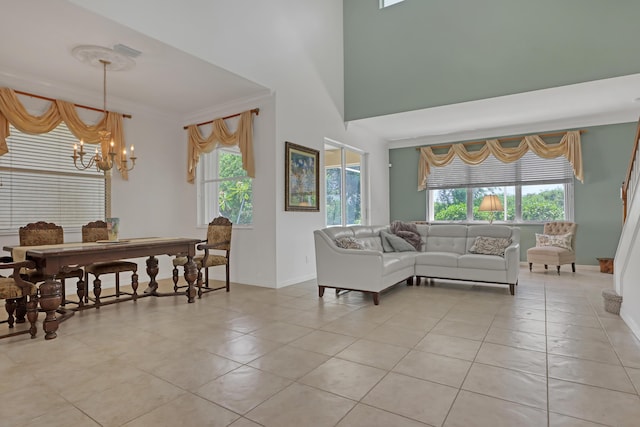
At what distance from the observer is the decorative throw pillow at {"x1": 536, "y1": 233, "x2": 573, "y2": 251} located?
6176mm

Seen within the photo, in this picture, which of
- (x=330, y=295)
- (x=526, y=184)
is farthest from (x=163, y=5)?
(x=526, y=184)

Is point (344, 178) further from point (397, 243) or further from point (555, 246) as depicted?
point (555, 246)

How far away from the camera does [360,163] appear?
7703 mm

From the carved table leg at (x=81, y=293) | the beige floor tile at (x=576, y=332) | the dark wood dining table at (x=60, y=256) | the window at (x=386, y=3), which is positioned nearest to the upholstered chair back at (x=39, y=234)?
the dark wood dining table at (x=60, y=256)

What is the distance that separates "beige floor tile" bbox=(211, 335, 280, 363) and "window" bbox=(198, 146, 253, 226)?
8.82 feet

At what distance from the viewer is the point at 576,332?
3.05m

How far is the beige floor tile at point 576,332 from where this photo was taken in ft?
9.54

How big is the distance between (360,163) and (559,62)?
381 centimetres

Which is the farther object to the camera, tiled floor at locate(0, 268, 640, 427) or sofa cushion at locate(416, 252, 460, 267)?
sofa cushion at locate(416, 252, 460, 267)

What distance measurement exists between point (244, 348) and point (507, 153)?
6652 millimetres

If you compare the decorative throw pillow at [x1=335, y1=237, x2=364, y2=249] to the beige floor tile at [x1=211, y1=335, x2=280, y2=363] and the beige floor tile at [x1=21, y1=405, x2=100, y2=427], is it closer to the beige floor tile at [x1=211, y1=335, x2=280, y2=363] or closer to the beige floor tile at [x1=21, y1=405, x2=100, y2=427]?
the beige floor tile at [x1=211, y1=335, x2=280, y2=363]

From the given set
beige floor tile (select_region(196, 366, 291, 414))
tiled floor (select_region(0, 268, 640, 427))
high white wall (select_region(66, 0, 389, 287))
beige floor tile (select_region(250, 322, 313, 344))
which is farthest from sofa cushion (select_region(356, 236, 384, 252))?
beige floor tile (select_region(196, 366, 291, 414))

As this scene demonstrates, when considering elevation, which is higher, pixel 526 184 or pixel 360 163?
pixel 360 163

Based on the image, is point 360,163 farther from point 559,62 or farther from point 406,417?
point 406,417
